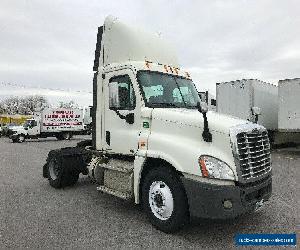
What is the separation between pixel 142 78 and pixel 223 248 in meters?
3.31

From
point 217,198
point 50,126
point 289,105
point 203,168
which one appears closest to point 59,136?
point 50,126

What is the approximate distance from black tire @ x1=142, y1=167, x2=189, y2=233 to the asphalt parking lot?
6.3 inches

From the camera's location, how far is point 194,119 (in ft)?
17.5

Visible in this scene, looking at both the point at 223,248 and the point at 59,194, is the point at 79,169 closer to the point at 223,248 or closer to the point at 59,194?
the point at 59,194

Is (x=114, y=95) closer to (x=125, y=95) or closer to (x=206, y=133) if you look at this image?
(x=125, y=95)

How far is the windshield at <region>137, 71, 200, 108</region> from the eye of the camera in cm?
612

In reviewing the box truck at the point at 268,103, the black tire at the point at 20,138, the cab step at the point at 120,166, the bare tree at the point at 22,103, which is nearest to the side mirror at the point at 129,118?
the cab step at the point at 120,166

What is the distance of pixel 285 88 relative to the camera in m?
16.9

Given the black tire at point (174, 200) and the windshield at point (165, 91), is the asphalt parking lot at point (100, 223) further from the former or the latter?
the windshield at point (165, 91)

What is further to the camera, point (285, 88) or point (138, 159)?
point (285, 88)

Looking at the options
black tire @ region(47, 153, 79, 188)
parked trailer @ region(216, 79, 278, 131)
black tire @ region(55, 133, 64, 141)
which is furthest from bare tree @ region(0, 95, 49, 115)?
black tire @ region(47, 153, 79, 188)

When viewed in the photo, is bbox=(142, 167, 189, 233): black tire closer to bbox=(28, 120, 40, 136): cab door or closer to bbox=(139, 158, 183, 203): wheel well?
bbox=(139, 158, 183, 203): wheel well

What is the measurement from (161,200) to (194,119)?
1.46 meters

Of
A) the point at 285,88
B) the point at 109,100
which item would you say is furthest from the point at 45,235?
the point at 285,88
